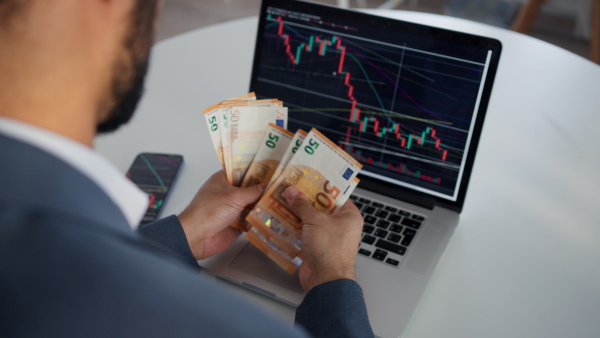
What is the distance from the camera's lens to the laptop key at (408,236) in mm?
1127

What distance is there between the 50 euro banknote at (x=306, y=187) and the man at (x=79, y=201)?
437 mm

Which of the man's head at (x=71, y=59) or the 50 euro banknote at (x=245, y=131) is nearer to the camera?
the man's head at (x=71, y=59)

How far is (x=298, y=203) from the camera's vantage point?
3.41 ft

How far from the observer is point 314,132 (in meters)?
1.04

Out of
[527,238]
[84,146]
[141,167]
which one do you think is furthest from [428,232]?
[84,146]

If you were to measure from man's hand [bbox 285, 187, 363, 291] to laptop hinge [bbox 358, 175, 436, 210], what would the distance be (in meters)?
0.22

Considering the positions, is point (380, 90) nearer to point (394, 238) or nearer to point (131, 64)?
point (394, 238)

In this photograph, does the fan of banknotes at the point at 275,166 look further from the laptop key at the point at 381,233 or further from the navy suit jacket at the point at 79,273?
the navy suit jacket at the point at 79,273

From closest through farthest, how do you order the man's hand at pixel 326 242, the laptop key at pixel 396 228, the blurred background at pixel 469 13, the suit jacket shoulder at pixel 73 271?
the suit jacket shoulder at pixel 73 271 < the man's hand at pixel 326 242 < the laptop key at pixel 396 228 < the blurred background at pixel 469 13

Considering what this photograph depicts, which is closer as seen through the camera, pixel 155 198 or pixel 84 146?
pixel 84 146

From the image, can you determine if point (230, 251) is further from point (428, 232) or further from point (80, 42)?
point (80, 42)

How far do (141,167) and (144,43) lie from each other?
699 mm

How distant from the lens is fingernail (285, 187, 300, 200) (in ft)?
3.45

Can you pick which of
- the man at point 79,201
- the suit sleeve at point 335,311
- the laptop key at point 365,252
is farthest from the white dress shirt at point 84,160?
the laptop key at point 365,252
